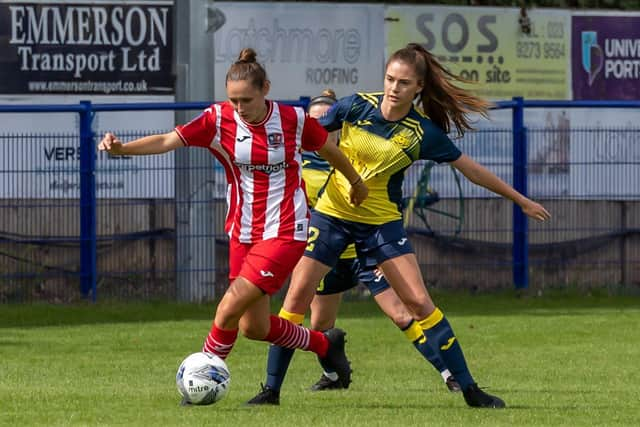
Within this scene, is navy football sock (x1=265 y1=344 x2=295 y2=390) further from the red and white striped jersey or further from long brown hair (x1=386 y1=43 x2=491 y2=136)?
long brown hair (x1=386 y1=43 x2=491 y2=136)

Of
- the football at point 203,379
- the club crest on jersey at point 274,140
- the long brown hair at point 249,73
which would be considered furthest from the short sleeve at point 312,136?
the football at point 203,379

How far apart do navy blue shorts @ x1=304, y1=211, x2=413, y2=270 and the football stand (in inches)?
39.3

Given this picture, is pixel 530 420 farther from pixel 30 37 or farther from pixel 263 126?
pixel 30 37

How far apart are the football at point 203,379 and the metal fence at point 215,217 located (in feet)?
25.6

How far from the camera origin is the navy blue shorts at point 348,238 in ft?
29.4

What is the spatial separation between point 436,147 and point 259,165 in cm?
109

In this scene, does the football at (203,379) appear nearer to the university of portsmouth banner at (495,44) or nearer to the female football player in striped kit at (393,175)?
the female football player in striped kit at (393,175)

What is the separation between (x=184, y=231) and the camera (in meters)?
16.5

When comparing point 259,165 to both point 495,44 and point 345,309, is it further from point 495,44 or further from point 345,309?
point 495,44

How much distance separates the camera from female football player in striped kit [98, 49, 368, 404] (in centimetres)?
834

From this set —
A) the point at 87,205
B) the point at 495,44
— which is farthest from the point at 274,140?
the point at 495,44

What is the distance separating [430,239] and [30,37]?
197 inches

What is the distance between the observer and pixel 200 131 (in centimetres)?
847

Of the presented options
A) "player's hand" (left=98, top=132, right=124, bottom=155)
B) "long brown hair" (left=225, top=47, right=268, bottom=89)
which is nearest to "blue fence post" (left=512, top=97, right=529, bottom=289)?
"long brown hair" (left=225, top=47, right=268, bottom=89)
